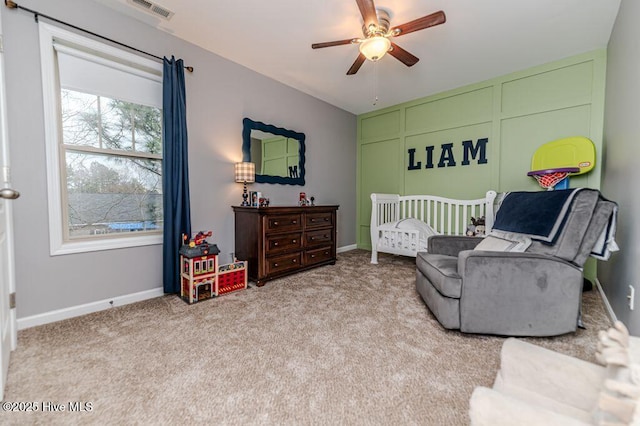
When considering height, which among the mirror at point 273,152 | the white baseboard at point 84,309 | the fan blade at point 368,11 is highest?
the fan blade at point 368,11

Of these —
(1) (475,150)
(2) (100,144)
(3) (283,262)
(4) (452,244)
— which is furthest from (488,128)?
(2) (100,144)

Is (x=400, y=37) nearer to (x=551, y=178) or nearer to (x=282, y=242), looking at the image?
(x=551, y=178)

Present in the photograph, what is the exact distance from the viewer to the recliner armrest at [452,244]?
244 cm

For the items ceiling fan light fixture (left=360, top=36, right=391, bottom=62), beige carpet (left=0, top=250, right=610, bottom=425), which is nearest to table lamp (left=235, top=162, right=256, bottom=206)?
beige carpet (left=0, top=250, right=610, bottom=425)

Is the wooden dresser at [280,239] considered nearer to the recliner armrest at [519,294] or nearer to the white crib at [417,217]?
the white crib at [417,217]

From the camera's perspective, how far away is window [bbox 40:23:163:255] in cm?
199

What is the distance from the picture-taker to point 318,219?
11.2 ft

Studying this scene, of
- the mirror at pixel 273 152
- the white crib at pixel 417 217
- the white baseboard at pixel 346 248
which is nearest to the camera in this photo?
the mirror at pixel 273 152

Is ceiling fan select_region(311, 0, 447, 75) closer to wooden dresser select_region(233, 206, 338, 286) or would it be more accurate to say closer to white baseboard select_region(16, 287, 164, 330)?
wooden dresser select_region(233, 206, 338, 286)

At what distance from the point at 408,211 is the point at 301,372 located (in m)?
3.20

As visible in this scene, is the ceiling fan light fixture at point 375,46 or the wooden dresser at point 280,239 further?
the wooden dresser at point 280,239

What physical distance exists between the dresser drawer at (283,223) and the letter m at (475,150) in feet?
8.07

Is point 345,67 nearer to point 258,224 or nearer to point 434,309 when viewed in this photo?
point 258,224

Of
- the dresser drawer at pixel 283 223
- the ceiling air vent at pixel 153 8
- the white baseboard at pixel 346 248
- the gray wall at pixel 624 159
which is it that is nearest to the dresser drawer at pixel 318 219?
the dresser drawer at pixel 283 223
